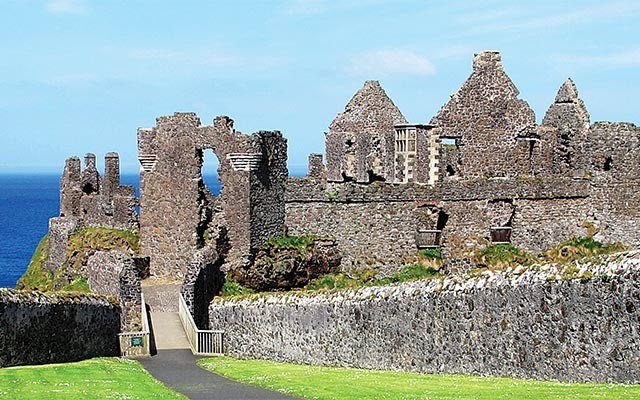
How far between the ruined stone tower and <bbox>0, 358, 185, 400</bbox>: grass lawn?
12.6 meters

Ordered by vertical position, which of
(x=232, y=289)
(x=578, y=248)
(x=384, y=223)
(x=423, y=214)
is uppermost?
(x=423, y=214)

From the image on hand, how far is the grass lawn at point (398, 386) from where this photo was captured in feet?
80.3

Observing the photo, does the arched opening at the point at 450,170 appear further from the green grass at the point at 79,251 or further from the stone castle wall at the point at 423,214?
the green grass at the point at 79,251

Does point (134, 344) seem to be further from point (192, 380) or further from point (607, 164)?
point (607, 164)

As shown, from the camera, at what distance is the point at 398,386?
2783 cm

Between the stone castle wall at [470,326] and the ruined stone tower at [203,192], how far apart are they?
562 cm

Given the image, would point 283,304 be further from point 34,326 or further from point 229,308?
point 34,326

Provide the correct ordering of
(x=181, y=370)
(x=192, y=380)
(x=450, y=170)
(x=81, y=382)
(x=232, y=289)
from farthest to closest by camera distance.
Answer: (x=450, y=170)
(x=232, y=289)
(x=181, y=370)
(x=192, y=380)
(x=81, y=382)

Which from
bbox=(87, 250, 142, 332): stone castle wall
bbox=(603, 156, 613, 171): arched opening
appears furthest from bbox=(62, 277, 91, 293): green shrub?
Result: bbox=(603, 156, 613, 171): arched opening

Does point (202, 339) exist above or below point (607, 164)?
below

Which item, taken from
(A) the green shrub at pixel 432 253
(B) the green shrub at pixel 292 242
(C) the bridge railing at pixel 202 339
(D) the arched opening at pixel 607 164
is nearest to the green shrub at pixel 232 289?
(B) the green shrub at pixel 292 242

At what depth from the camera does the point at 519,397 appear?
2412 cm

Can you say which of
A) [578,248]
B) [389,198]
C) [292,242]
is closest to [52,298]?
[292,242]

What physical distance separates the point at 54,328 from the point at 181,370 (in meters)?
3.90
